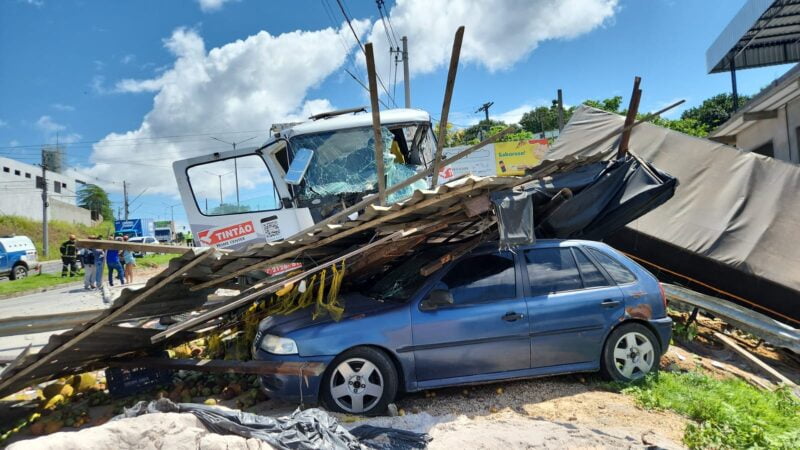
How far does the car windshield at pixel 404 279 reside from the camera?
15.5ft

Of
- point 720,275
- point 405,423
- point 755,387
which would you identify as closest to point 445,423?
point 405,423

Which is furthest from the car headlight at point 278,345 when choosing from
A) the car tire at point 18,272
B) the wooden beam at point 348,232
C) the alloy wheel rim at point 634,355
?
the car tire at point 18,272

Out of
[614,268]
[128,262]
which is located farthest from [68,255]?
[614,268]

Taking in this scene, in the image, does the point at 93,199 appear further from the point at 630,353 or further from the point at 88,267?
the point at 630,353

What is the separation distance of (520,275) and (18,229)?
52.8 metres

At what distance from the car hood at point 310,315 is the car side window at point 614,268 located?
2.12 m

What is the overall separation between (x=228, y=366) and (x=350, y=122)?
4121 mm

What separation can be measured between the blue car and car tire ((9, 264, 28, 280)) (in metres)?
23.8

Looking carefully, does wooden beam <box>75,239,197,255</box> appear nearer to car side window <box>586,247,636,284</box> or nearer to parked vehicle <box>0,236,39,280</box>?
car side window <box>586,247,636,284</box>

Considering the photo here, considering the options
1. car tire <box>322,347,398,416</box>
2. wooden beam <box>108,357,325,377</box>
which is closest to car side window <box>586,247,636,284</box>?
car tire <box>322,347,398,416</box>

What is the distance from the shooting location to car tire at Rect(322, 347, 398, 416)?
4160 millimetres

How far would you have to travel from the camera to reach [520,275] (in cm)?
471

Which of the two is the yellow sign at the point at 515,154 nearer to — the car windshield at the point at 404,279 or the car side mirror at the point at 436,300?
the car windshield at the point at 404,279

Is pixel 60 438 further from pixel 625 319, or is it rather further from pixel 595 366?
pixel 625 319
